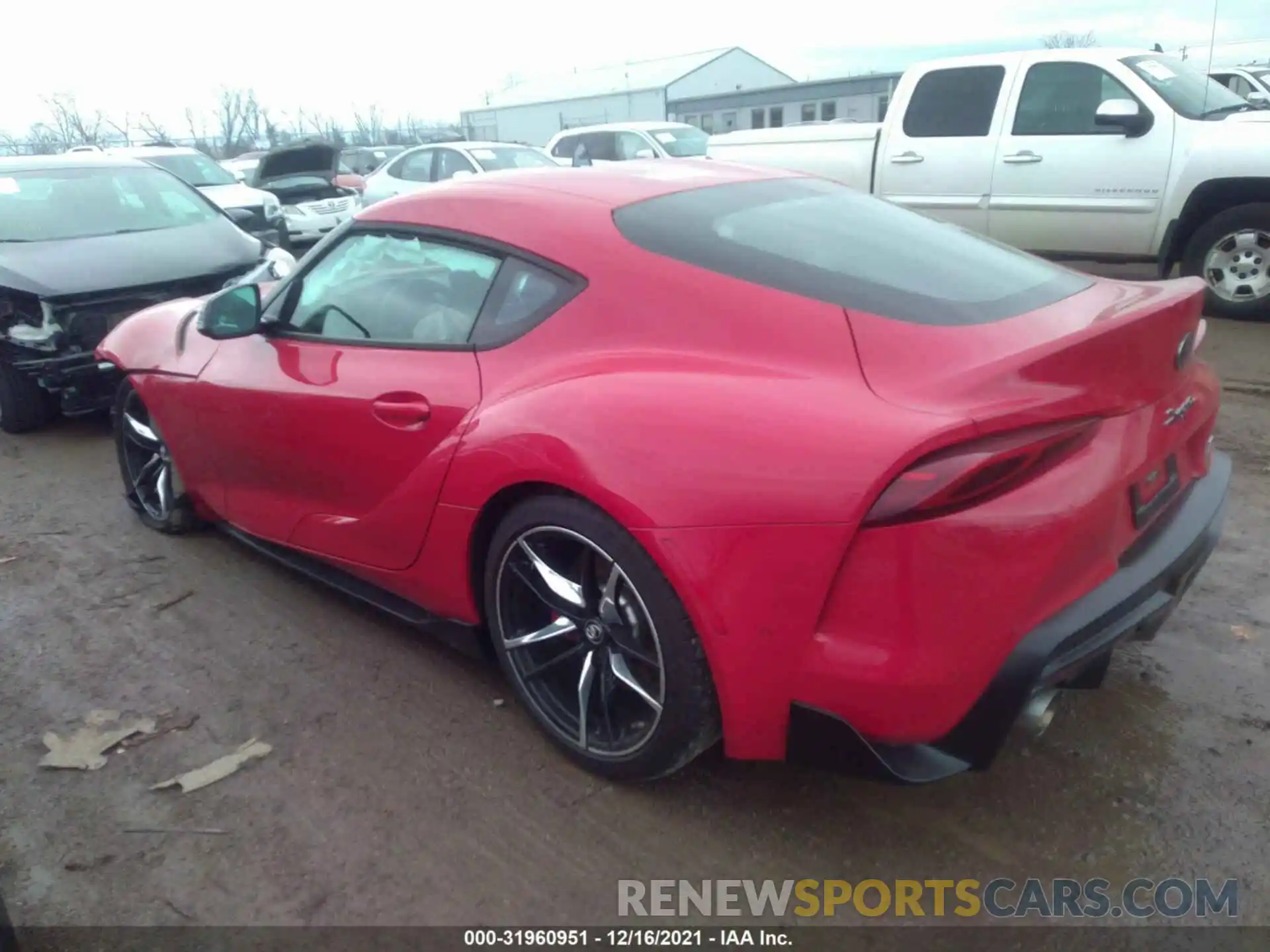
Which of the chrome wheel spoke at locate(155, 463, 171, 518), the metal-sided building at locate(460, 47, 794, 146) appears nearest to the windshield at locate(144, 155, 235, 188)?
the chrome wheel spoke at locate(155, 463, 171, 518)

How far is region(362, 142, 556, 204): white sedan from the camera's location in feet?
39.9

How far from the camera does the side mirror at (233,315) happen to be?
135 inches

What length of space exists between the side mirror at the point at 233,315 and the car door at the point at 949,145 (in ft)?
18.9

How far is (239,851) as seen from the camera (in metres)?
2.49

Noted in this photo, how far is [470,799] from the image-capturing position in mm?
2625

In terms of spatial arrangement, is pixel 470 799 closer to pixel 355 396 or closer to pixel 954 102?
pixel 355 396

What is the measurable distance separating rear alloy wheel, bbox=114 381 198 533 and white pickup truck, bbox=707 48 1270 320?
4.99 metres

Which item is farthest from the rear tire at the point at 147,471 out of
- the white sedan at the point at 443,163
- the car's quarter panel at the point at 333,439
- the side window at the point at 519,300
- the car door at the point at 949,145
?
the white sedan at the point at 443,163

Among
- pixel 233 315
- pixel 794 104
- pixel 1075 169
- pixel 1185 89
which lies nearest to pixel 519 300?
pixel 233 315

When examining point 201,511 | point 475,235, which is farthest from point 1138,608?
point 201,511

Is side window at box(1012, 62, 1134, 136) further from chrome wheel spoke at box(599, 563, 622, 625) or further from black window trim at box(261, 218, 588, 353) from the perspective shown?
chrome wheel spoke at box(599, 563, 622, 625)

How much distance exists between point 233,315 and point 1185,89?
23.5 feet

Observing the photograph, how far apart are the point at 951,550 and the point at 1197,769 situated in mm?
1206

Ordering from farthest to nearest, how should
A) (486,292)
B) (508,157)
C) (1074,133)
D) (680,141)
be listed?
(680,141)
(508,157)
(1074,133)
(486,292)
